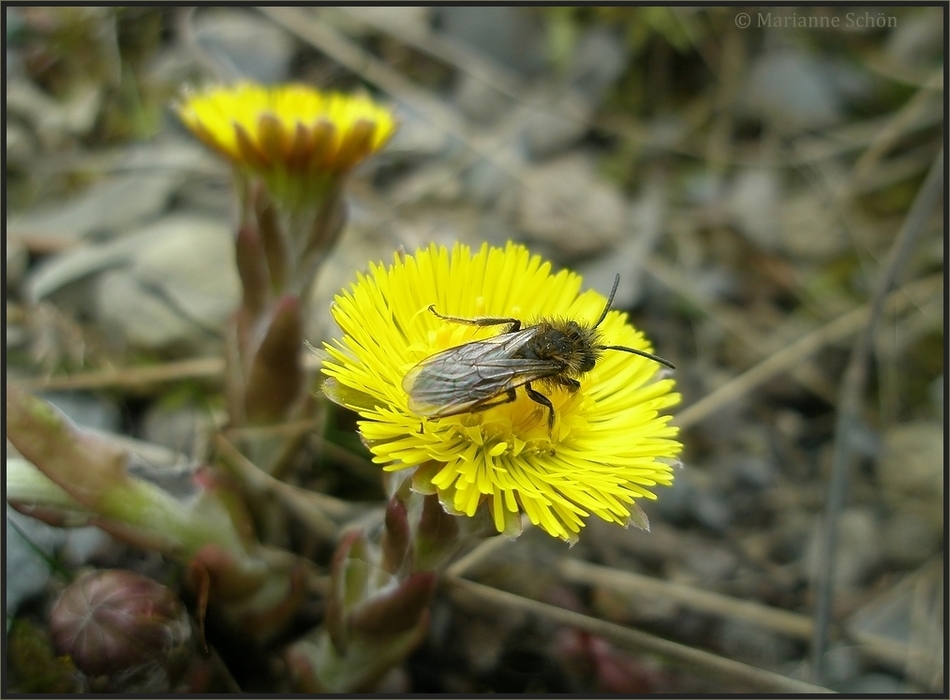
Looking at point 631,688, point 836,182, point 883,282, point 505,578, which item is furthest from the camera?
point 836,182

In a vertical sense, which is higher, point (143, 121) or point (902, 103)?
point (902, 103)

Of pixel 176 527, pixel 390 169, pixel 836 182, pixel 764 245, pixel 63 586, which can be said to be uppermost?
pixel 836 182

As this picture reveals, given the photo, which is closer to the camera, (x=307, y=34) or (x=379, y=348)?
(x=379, y=348)

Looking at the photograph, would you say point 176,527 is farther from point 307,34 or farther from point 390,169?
point 307,34

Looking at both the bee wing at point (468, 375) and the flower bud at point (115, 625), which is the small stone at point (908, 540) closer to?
the bee wing at point (468, 375)

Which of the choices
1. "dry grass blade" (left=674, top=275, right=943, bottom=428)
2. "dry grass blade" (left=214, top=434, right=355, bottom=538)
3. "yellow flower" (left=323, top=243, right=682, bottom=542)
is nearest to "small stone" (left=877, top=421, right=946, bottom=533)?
"dry grass blade" (left=674, top=275, right=943, bottom=428)

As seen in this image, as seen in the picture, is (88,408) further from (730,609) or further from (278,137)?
(730,609)

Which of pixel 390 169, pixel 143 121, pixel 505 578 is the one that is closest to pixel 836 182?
pixel 390 169
